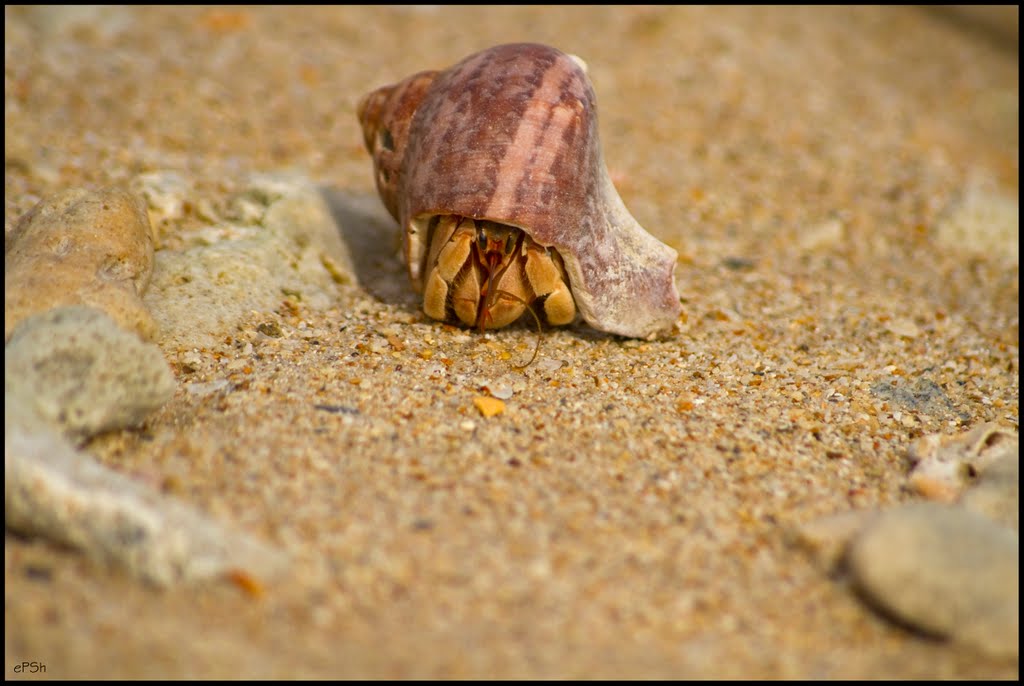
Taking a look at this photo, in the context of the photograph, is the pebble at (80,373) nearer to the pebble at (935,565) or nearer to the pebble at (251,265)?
the pebble at (251,265)

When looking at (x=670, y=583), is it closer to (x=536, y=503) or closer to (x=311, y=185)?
(x=536, y=503)

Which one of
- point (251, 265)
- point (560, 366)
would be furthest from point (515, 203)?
point (251, 265)

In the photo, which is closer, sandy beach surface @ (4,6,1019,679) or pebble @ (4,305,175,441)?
sandy beach surface @ (4,6,1019,679)

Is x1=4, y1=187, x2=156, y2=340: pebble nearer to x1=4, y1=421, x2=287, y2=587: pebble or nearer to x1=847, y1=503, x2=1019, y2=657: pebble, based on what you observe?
x1=4, y1=421, x2=287, y2=587: pebble

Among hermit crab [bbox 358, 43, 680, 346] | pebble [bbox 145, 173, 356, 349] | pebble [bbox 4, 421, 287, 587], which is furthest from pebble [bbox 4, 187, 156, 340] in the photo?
hermit crab [bbox 358, 43, 680, 346]

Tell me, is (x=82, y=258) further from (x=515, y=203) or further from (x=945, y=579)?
(x=945, y=579)

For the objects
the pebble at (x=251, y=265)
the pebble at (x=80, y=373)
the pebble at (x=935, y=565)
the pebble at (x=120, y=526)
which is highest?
the pebble at (x=935, y=565)

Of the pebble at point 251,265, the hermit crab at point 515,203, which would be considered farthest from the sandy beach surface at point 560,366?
the hermit crab at point 515,203
